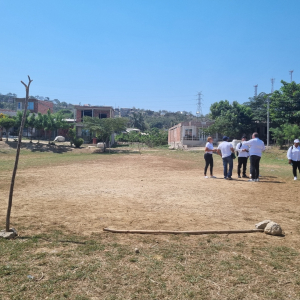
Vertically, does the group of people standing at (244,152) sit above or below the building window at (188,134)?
below

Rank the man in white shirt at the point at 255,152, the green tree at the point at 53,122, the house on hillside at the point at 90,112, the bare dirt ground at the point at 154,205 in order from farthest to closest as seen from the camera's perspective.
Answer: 1. the house on hillside at the point at 90,112
2. the green tree at the point at 53,122
3. the man in white shirt at the point at 255,152
4. the bare dirt ground at the point at 154,205

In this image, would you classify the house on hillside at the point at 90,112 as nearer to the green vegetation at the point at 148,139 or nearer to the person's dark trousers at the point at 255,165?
the green vegetation at the point at 148,139

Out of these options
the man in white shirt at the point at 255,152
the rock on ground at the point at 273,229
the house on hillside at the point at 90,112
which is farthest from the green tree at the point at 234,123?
the rock on ground at the point at 273,229

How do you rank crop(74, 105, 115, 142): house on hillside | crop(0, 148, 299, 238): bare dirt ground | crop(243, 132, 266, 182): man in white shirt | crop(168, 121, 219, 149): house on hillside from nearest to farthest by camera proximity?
crop(0, 148, 299, 238): bare dirt ground
crop(243, 132, 266, 182): man in white shirt
crop(168, 121, 219, 149): house on hillside
crop(74, 105, 115, 142): house on hillside

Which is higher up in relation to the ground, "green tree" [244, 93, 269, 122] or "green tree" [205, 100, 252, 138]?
"green tree" [244, 93, 269, 122]

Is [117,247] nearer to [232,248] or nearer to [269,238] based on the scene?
[232,248]

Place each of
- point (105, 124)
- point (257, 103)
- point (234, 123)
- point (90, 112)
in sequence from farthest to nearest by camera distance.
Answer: point (257, 103) < point (90, 112) < point (234, 123) < point (105, 124)

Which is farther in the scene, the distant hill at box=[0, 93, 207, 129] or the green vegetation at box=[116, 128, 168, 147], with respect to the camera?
the distant hill at box=[0, 93, 207, 129]

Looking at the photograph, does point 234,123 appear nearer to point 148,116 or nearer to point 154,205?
point 154,205

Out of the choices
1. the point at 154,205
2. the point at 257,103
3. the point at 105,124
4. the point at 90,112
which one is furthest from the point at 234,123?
the point at 154,205

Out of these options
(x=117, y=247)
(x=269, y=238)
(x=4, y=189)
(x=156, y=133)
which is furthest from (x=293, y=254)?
(x=156, y=133)

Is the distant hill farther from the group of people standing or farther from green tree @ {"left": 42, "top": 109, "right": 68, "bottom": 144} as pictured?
the group of people standing

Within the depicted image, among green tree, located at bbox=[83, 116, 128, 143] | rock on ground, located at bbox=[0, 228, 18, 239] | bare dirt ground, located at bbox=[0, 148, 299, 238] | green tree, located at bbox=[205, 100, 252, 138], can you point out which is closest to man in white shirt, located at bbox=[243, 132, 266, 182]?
bare dirt ground, located at bbox=[0, 148, 299, 238]

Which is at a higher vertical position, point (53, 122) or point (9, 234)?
point (53, 122)
